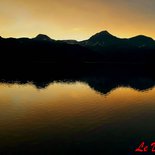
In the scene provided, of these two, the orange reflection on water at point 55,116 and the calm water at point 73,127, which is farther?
the orange reflection on water at point 55,116

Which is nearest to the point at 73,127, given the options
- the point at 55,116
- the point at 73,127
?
the point at 73,127

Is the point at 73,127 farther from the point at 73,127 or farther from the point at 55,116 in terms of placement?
the point at 55,116

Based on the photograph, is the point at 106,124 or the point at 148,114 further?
the point at 148,114

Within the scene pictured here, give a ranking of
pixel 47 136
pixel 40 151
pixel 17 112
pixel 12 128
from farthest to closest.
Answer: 1. pixel 17 112
2. pixel 12 128
3. pixel 47 136
4. pixel 40 151

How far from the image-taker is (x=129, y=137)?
121 feet

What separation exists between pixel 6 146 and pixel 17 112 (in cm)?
2073

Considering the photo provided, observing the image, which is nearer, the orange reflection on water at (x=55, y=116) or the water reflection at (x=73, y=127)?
the water reflection at (x=73, y=127)

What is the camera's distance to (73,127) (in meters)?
41.5

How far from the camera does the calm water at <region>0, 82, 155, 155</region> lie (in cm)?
3200

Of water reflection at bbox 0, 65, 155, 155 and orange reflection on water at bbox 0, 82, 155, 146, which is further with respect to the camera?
orange reflection on water at bbox 0, 82, 155, 146

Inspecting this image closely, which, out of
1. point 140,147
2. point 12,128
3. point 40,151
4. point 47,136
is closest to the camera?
point 40,151

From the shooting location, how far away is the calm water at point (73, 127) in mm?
32000

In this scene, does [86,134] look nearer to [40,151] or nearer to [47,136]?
[47,136]

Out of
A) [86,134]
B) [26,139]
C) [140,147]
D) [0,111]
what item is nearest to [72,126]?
[86,134]
